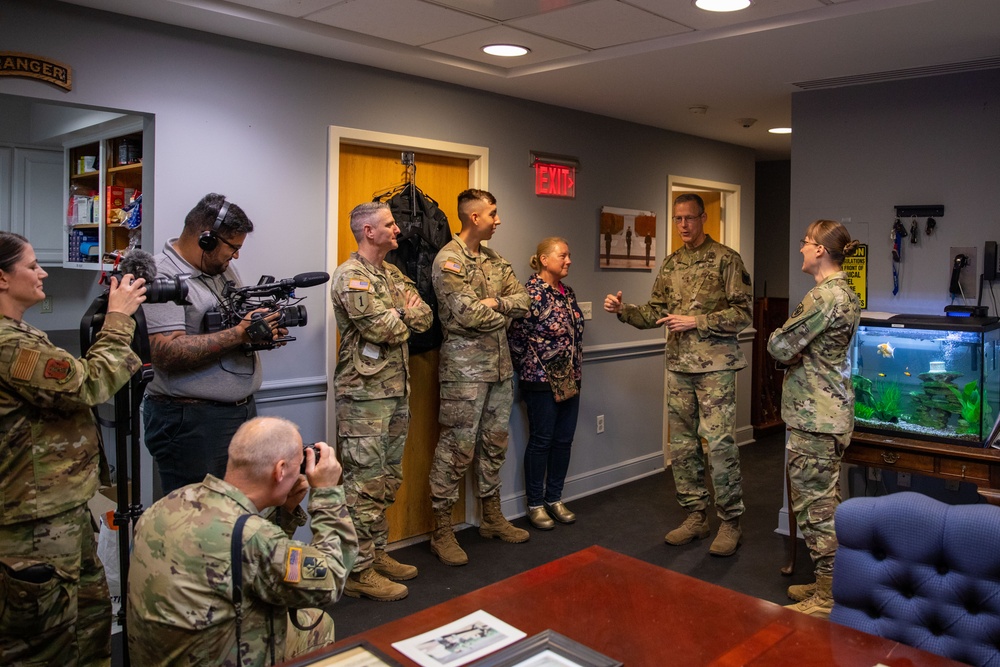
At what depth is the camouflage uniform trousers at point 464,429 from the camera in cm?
381

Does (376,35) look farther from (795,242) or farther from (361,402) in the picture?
(795,242)

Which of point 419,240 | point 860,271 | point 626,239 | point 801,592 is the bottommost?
point 801,592

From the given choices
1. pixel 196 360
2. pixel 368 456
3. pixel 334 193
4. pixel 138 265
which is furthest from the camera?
pixel 334 193

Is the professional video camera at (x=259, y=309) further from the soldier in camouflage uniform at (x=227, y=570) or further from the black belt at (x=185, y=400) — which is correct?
the soldier in camouflage uniform at (x=227, y=570)

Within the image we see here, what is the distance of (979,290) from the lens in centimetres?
362

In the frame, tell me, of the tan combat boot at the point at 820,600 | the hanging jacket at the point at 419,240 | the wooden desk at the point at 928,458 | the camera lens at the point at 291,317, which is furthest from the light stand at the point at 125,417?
the wooden desk at the point at 928,458

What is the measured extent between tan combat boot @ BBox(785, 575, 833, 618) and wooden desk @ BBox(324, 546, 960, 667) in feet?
5.10

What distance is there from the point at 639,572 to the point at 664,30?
86.3 inches

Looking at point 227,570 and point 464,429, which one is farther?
point 464,429

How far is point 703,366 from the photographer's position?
392cm

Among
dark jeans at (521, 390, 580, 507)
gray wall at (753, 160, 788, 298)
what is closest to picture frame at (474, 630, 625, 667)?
dark jeans at (521, 390, 580, 507)

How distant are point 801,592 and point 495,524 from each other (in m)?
1.52

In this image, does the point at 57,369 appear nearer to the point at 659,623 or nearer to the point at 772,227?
the point at 659,623

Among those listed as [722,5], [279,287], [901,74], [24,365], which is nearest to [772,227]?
[901,74]
